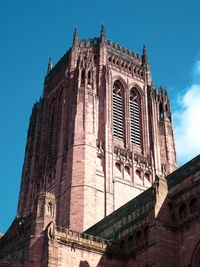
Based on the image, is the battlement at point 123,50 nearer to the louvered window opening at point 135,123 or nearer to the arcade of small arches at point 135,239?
the louvered window opening at point 135,123

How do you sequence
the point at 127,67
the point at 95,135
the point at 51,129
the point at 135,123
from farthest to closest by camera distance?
1. the point at 127,67
2. the point at 51,129
3. the point at 135,123
4. the point at 95,135

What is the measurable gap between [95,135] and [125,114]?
8294 millimetres

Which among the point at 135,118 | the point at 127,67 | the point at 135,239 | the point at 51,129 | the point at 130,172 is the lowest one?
the point at 135,239

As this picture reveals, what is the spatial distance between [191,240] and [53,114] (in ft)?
123

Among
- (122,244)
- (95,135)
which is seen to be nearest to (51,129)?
(95,135)

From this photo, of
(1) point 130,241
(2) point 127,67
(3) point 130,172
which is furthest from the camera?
(2) point 127,67

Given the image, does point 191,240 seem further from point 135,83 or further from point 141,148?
point 135,83

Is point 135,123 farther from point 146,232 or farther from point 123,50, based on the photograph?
point 146,232

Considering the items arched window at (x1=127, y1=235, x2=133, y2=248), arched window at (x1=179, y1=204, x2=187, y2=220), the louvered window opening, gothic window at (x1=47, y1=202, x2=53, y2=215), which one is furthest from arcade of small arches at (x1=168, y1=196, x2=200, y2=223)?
the louvered window opening

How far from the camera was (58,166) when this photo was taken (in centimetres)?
5441

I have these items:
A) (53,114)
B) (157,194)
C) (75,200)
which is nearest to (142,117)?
(53,114)

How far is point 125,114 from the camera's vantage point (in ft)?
198

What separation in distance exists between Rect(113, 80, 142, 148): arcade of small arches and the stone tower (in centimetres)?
12

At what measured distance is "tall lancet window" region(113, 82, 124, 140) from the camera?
2287 inches
